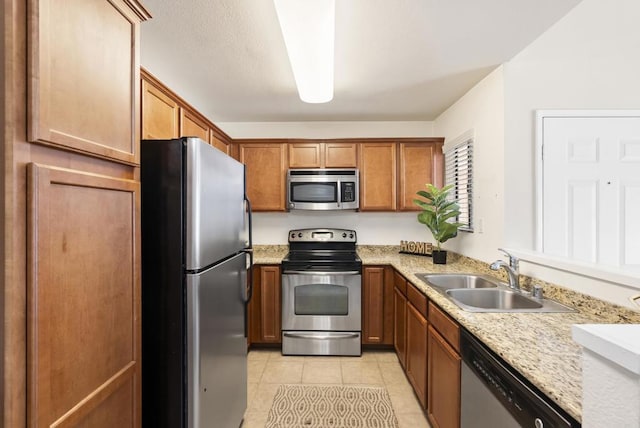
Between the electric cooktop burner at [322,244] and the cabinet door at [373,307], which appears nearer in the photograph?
the cabinet door at [373,307]

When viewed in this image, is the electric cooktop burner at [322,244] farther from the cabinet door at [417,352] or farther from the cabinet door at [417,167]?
the cabinet door at [417,352]

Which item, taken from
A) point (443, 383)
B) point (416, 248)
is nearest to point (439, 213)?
point (416, 248)

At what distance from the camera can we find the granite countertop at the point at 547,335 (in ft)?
2.84

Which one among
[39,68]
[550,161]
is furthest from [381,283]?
Result: [39,68]

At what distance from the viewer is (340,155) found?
10.9ft

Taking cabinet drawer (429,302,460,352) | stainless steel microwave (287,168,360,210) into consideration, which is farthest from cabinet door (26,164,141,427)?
stainless steel microwave (287,168,360,210)

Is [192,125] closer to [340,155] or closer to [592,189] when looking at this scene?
[340,155]

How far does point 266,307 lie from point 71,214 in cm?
238

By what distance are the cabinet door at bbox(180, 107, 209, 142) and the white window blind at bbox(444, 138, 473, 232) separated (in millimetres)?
2327

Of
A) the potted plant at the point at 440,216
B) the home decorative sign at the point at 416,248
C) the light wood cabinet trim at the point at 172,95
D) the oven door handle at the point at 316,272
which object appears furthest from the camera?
the home decorative sign at the point at 416,248

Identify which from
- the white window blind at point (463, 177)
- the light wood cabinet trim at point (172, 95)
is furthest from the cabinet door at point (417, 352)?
the light wood cabinet trim at point (172, 95)

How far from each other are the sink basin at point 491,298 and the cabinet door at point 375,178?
4.78 feet

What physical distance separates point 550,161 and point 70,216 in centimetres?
261

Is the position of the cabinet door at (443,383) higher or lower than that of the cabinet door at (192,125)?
lower
